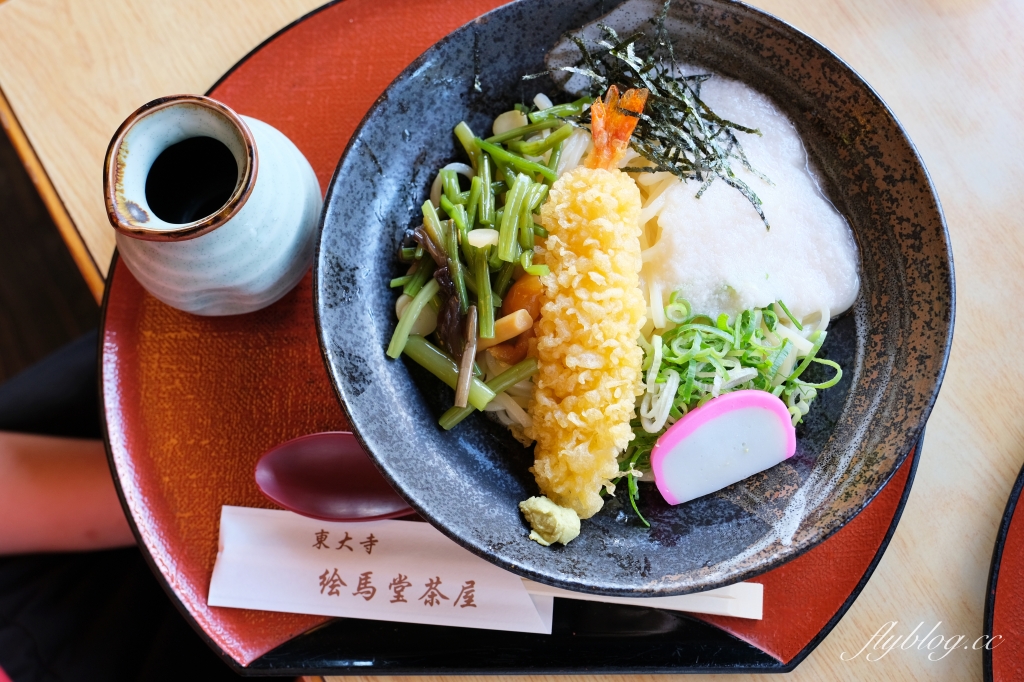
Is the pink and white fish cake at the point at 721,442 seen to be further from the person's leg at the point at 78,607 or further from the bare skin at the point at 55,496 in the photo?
the bare skin at the point at 55,496

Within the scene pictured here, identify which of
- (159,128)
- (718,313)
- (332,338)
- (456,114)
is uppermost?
(159,128)

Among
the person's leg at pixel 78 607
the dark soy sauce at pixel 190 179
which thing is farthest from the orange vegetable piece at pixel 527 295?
the person's leg at pixel 78 607

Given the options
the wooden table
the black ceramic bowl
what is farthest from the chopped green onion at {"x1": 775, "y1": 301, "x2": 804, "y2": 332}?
the wooden table

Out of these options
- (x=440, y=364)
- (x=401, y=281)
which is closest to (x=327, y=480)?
(x=440, y=364)

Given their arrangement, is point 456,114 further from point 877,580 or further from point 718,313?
point 877,580

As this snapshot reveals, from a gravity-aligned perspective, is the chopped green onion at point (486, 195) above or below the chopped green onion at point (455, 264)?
above

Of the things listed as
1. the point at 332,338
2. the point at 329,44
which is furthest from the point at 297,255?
the point at 329,44
